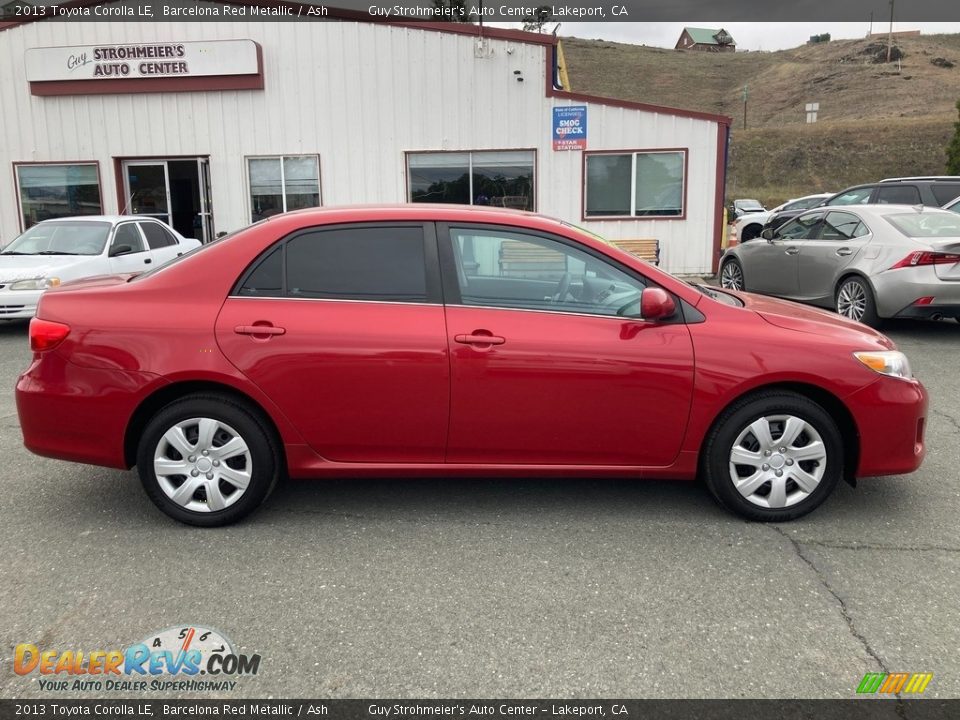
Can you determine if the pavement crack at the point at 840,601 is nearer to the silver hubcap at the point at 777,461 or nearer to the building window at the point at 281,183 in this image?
the silver hubcap at the point at 777,461

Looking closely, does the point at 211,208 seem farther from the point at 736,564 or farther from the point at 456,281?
the point at 736,564

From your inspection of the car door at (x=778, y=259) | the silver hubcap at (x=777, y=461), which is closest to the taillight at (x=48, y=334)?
the silver hubcap at (x=777, y=461)

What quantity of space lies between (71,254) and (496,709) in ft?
31.3

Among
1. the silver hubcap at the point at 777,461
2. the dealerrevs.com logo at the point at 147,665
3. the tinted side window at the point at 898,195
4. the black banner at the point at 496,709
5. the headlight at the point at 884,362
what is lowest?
the black banner at the point at 496,709

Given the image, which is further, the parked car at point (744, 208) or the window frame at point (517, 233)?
the parked car at point (744, 208)

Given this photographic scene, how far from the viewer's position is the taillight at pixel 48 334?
143 inches

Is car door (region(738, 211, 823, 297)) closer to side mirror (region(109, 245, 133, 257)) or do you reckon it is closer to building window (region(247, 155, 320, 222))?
building window (region(247, 155, 320, 222))

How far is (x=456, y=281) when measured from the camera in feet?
12.1

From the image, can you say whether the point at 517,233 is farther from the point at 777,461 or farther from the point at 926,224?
the point at 926,224

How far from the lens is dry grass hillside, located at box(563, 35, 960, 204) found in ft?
150

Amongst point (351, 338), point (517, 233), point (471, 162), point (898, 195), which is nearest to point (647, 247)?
point (471, 162)

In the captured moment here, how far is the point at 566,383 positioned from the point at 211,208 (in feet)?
43.1

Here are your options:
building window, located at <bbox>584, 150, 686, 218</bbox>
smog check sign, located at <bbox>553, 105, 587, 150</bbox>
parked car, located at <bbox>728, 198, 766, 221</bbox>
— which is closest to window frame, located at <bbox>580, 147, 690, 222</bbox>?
building window, located at <bbox>584, 150, 686, 218</bbox>

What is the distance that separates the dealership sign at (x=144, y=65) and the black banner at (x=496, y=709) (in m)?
13.7
